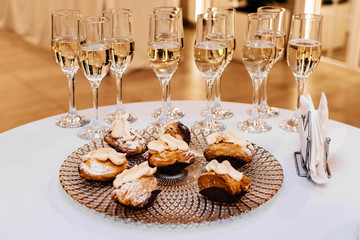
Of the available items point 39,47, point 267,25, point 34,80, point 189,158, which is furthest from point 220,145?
point 39,47

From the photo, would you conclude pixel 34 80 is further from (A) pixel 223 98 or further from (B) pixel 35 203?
(B) pixel 35 203

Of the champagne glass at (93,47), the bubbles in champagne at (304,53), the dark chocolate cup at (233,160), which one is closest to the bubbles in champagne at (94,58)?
the champagne glass at (93,47)

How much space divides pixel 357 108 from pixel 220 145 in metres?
2.94

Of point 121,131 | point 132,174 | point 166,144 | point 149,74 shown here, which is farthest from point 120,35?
point 149,74

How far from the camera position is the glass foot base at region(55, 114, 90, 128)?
4.62 ft

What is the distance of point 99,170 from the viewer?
0.99m

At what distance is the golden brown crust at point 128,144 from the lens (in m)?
1.11

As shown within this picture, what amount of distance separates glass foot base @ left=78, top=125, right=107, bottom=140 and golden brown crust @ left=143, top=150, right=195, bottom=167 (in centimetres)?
34

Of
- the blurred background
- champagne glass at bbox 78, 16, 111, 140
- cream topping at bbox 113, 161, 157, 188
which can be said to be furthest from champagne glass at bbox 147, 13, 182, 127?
the blurred background

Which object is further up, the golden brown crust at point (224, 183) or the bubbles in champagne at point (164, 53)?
the bubbles in champagne at point (164, 53)

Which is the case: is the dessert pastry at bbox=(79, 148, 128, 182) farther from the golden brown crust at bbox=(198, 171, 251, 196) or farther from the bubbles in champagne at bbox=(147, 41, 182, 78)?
the bubbles in champagne at bbox=(147, 41, 182, 78)

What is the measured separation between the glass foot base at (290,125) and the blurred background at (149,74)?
2.17 meters

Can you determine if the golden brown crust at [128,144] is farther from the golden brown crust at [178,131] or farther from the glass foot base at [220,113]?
the glass foot base at [220,113]

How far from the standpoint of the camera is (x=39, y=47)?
5434 millimetres
